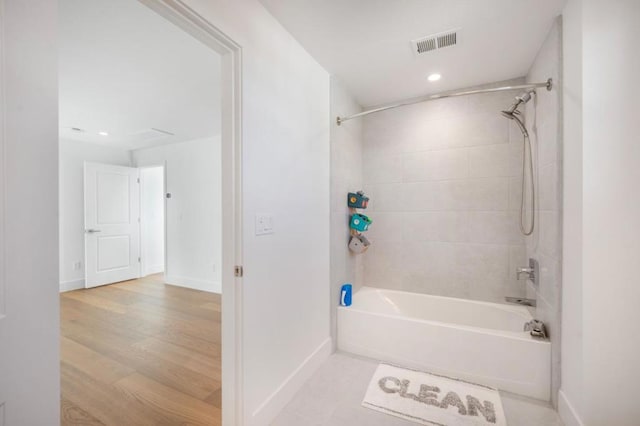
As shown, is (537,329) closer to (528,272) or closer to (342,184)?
(528,272)

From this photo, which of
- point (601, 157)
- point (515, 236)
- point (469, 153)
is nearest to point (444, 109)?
point (469, 153)

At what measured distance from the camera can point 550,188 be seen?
5.75 ft

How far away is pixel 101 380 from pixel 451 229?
304 centimetres

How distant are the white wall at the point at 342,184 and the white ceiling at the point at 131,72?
108 centimetres

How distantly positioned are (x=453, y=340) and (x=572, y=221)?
1.07m

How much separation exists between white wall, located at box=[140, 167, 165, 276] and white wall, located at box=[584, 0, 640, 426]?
5785 mm

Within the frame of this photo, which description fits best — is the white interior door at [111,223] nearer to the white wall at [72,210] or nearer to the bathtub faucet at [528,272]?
the white wall at [72,210]

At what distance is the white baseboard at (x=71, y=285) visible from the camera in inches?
165

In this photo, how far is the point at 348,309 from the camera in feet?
7.69

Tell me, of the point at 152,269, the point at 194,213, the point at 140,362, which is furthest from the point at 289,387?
the point at 152,269

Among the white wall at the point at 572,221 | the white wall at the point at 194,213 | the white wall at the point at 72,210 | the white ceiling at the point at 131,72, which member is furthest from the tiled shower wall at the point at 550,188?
the white wall at the point at 72,210

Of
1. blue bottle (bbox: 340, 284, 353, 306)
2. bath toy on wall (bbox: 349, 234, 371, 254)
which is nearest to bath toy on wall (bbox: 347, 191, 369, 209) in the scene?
bath toy on wall (bbox: 349, 234, 371, 254)

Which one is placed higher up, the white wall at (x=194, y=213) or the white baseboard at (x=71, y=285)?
the white wall at (x=194, y=213)

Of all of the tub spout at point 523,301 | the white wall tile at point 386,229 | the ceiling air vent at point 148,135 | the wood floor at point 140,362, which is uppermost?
the ceiling air vent at point 148,135
